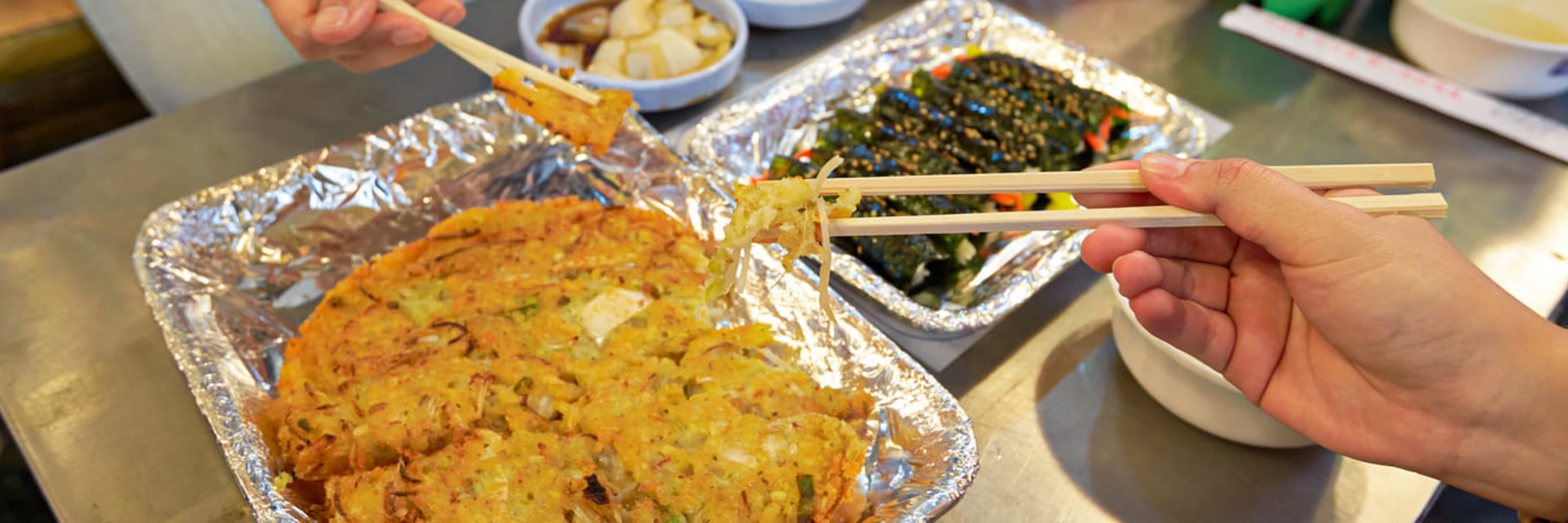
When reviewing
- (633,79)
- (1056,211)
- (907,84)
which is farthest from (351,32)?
(907,84)

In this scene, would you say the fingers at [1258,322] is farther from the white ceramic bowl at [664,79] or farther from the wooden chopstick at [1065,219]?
the white ceramic bowl at [664,79]

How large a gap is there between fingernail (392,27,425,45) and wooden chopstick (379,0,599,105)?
0.11 feet

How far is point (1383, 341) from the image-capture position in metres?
1.72

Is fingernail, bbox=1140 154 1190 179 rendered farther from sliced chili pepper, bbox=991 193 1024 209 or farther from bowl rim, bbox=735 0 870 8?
bowl rim, bbox=735 0 870 8

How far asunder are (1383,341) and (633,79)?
8.33 ft

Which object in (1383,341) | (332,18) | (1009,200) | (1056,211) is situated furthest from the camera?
(1009,200)

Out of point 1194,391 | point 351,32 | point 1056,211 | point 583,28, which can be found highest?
point 351,32

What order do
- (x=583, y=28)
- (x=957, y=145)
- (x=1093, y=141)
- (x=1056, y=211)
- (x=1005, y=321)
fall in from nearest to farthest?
(x=1056, y=211) < (x=1005, y=321) < (x=957, y=145) < (x=1093, y=141) < (x=583, y=28)

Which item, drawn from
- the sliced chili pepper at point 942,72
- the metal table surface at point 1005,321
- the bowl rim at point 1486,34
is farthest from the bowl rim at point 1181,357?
the bowl rim at point 1486,34

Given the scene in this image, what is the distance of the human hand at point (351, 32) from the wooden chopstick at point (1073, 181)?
1437 millimetres

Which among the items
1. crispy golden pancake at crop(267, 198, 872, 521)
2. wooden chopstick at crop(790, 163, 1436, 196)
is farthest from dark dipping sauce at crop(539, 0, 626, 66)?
wooden chopstick at crop(790, 163, 1436, 196)

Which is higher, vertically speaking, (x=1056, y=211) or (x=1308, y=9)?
(x=1056, y=211)

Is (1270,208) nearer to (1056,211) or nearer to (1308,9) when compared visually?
(1056,211)

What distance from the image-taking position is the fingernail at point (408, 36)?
8.20 feet
